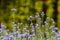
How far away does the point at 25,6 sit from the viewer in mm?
6434

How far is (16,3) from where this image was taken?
6414 mm

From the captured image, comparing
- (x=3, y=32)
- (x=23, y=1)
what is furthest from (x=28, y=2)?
(x=3, y=32)

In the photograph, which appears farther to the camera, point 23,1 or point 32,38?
point 23,1

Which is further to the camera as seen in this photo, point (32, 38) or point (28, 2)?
point (28, 2)

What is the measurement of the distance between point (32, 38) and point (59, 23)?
217 cm

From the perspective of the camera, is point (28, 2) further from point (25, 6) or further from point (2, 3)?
point (2, 3)

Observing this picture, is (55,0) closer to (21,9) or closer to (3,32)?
(21,9)

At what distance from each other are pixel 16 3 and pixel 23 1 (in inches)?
6.2

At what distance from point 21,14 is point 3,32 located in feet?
7.09

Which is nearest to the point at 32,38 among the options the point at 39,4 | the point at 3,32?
the point at 3,32

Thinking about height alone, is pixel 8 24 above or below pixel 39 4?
below

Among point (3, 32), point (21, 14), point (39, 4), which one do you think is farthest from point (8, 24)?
point (3, 32)

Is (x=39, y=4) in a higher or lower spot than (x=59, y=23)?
higher

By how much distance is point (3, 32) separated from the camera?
14.2 ft
